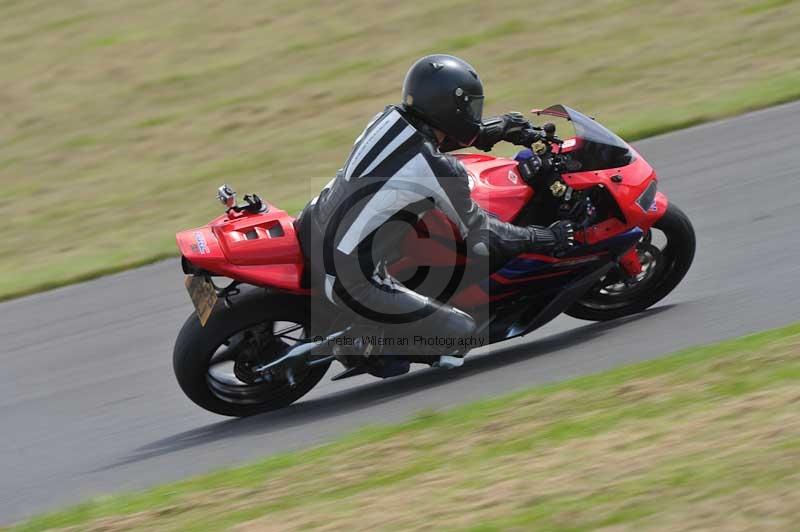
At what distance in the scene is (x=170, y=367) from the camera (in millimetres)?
7250

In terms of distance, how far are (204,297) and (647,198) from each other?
2.36 m

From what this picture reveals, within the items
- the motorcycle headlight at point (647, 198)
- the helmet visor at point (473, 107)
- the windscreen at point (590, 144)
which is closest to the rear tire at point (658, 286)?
the motorcycle headlight at point (647, 198)

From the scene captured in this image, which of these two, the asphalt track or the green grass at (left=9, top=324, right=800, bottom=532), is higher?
the asphalt track

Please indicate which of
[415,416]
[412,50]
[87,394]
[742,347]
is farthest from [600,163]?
[412,50]

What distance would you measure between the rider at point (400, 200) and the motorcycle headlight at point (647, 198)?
669 millimetres

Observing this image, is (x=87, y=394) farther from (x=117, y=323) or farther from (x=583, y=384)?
(x=583, y=384)

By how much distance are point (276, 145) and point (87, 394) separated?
5.10 metres

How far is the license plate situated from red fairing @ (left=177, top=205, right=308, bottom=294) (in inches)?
3.4

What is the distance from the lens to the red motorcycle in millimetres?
5902

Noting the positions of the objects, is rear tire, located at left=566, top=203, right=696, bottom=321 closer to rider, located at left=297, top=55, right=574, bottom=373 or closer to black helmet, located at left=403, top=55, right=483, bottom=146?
rider, located at left=297, top=55, right=574, bottom=373

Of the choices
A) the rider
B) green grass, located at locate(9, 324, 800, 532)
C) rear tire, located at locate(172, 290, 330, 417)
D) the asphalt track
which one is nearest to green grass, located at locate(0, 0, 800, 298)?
the asphalt track

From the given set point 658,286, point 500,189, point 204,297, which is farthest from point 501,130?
point 204,297

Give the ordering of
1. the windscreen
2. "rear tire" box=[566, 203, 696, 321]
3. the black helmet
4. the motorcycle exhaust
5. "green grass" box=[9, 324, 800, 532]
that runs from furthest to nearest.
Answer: "rear tire" box=[566, 203, 696, 321]
the windscreen
the motorcycle exhaust
the black helmet
"green grass" box=[9, 324, 800, 532]

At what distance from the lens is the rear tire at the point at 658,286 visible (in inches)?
259
